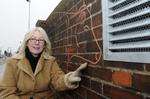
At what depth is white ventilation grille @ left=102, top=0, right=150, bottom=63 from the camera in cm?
173

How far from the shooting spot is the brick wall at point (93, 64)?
1814 millimetres

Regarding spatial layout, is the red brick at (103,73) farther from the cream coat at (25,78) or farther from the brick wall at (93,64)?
the cream coat at (25,78)

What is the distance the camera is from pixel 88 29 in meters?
2.84

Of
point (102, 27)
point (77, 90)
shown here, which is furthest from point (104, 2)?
point (77, 90)

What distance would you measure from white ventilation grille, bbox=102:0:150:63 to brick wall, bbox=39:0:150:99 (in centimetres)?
7

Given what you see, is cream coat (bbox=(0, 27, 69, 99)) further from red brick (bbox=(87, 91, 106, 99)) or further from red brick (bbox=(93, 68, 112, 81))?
red brick (bbox=(93, 68, 112, 81))

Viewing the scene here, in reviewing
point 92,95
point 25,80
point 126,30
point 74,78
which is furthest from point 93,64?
point 25,80

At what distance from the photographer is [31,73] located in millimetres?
3676

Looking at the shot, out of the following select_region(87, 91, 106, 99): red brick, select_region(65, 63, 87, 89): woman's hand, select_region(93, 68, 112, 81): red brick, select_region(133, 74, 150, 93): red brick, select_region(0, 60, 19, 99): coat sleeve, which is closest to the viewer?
select_region(133, 74, 150, 93): red brick

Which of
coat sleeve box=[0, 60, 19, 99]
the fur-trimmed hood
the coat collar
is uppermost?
the fur-trimmed hood

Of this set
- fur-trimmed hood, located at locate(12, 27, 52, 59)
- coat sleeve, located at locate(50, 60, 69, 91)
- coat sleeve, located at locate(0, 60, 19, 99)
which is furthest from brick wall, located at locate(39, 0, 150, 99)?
coat sleeve, located at locate(0, 60, 19, 99)

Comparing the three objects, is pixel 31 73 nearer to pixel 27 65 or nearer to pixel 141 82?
pixel 27 65

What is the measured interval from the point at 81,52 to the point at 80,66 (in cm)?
15

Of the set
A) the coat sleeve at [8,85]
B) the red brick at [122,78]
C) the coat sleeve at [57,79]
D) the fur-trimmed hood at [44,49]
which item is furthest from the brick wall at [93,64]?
the coat sleeve at [8,85]
